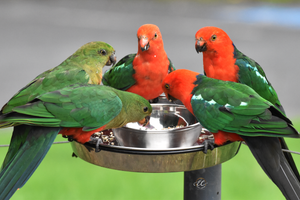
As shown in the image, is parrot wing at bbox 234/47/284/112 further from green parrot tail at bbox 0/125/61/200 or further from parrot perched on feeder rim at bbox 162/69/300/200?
green parrot tail at bbox 0/125/61/200

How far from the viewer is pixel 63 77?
2.84 meters

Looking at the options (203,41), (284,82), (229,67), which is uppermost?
(203,41)

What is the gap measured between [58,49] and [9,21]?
3296 mm

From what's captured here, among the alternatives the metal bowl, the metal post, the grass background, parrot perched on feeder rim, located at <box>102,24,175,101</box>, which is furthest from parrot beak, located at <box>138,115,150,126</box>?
the grass background

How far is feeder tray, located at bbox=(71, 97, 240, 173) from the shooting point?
7.08ft

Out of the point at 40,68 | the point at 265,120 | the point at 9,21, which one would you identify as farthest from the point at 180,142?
the point at 9,21

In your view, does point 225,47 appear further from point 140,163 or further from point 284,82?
point 284,82

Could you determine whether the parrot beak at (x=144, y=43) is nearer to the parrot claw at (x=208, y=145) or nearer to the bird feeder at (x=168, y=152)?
the bird feeder at (x=168, y=152)

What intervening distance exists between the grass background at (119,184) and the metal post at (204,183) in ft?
7.98

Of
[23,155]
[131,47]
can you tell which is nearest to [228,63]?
[23,155]

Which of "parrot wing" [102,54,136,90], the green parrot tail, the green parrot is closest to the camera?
the green parrot tail

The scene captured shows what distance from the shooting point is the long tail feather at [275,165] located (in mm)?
2119

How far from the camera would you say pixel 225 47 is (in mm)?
3035

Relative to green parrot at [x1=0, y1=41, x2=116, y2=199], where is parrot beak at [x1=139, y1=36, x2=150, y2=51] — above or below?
above
